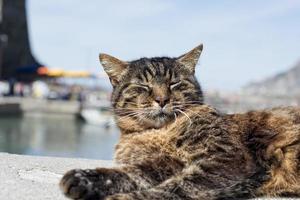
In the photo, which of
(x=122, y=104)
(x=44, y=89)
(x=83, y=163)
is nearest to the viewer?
(x=122, y=104)

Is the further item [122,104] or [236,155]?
[122,104]

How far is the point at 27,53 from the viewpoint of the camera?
5903 cm

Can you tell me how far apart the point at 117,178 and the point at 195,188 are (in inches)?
17.0

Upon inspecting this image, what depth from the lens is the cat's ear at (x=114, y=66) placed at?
3867mm

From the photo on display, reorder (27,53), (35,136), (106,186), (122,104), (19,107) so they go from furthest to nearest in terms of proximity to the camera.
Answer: (27,53)
(19,107)
(35,136)
(122,104)
(106,186)

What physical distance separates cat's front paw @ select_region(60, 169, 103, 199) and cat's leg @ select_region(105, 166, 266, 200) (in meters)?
0.22

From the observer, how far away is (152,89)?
141 inches

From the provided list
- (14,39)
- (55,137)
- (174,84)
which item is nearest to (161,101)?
(174,84)

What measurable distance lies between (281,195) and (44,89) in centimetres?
4044

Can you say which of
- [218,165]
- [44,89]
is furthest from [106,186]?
[44,89]

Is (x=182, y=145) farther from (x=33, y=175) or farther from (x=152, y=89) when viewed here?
(x=33, y=175)

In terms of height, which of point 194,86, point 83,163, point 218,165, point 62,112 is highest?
point 194,86

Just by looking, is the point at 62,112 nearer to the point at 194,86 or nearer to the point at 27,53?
the point at 27,53

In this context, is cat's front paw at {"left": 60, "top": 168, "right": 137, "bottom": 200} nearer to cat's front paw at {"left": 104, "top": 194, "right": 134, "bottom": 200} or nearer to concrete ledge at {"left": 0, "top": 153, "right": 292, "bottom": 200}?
cat's front paw at {"left": 104, "top": 194, "right": 134, "bottom": 200}
